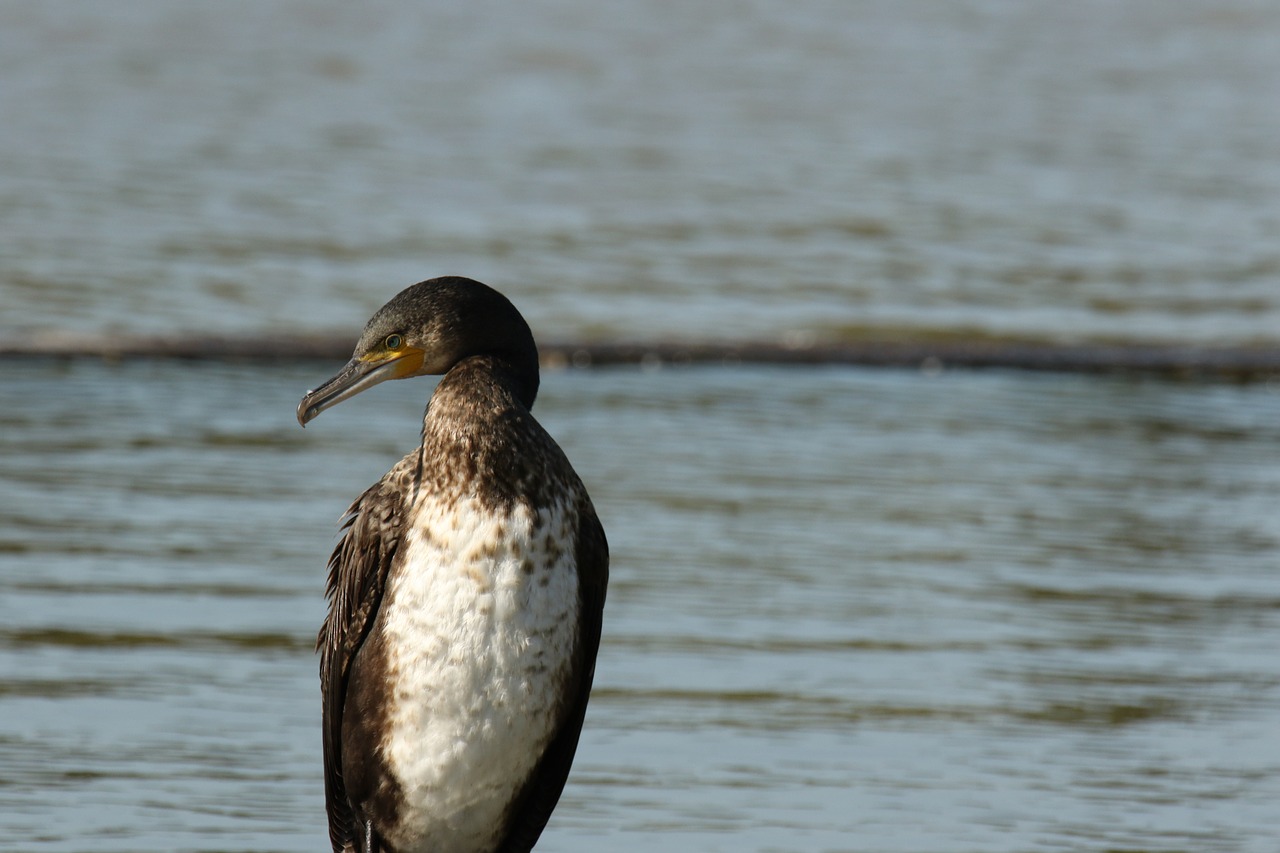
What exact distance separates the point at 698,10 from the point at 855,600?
15717 mm

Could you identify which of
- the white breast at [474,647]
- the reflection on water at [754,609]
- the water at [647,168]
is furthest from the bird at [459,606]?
the water at [647,168]

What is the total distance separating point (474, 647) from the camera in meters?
3.95

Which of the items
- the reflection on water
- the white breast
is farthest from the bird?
the reflection on water

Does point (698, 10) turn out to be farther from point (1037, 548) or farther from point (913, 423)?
point (1037, 548)

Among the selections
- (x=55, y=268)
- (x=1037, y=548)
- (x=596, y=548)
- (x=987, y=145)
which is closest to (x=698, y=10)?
(x=987, y=145)

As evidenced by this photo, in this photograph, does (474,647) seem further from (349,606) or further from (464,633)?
(349,606)

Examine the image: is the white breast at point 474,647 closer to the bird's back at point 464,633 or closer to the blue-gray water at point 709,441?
the bird's back at point 464,633

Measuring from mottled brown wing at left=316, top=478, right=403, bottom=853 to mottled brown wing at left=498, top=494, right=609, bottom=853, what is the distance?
1.01ft

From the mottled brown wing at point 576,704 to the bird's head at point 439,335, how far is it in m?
0.32

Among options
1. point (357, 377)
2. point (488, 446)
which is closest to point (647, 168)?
point (357, 377)

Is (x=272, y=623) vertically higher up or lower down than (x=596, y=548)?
lower down

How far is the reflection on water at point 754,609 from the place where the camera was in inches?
194

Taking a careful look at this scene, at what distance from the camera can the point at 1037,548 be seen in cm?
697

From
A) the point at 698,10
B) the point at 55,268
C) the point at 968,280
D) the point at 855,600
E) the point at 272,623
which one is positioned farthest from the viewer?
the point at 698,10
